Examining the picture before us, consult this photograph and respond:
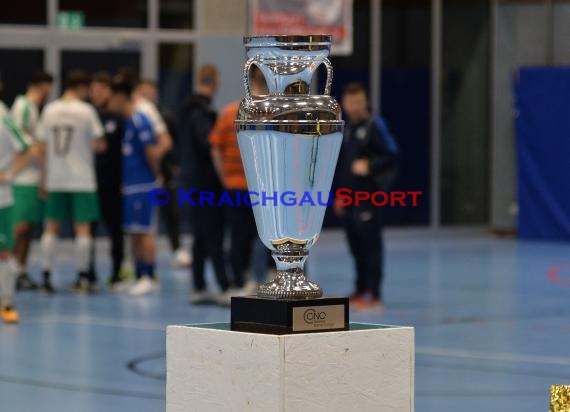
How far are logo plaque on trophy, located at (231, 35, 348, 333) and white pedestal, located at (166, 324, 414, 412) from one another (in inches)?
4.1

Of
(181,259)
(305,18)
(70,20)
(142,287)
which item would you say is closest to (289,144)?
(142,287)

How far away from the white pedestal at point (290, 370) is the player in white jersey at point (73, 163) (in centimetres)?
802

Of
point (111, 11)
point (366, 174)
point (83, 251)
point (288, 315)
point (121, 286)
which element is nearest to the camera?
point (288, 315)

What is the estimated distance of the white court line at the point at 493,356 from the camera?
840 cm

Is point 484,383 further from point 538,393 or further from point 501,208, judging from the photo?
point 501,208

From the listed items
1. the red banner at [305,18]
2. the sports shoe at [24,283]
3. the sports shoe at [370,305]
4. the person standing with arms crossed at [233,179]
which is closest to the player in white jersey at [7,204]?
the person standing with arms crossed at [233,179]

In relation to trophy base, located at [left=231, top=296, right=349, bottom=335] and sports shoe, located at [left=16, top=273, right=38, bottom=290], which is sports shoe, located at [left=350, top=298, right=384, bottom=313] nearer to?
sports shoe, located at [left=16, top=273, right=38, bottom=290]

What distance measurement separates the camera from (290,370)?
410 centimetres

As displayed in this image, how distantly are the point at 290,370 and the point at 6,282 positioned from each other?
20.7ft

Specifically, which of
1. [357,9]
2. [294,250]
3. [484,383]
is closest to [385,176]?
[484,383]

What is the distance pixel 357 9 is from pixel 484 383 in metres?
12.2

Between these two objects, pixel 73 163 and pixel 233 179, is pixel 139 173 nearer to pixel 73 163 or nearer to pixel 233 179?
pixel 73 163

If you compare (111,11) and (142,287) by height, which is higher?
(111,11)

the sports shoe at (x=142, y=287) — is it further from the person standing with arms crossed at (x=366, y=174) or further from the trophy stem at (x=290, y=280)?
the trophy stem at (x=290, y=280)
